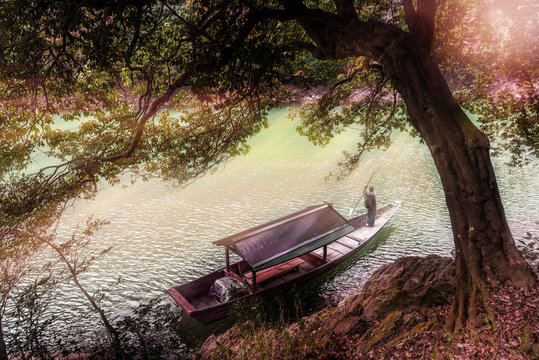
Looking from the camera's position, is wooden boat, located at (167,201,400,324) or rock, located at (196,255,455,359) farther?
wooden boat, located at (167,201,400,324)

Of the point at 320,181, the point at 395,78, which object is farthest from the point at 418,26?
the point at 320,181

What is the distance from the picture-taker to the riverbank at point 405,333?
15.8ft

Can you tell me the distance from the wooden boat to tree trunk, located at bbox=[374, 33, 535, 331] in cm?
655

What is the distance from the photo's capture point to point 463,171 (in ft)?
18.3

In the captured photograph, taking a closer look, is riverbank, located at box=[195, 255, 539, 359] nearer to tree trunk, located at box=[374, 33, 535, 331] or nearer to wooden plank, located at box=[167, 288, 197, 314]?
tree trunk, located at box=[374, 33, 535, 331]

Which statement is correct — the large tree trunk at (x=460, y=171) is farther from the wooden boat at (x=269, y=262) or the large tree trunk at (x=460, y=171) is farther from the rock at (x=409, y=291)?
the wooden boat at (x=269, y=262)

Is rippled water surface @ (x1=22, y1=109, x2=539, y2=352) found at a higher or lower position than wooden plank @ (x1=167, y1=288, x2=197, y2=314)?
higher

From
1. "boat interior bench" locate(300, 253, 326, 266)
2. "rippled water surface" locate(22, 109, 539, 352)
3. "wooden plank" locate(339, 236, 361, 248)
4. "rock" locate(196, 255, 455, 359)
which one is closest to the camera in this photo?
"rock" locate(196, 255, 455, 359)

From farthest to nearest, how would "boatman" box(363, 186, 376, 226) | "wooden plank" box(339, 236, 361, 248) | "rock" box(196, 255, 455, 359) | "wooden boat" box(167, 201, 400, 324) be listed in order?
"boatman" box(363, 186, 376, 226), "wooden plank" box(339, 236, 361, 248), "wooden boat" box(167, 201, 400, 324), "rock" box(196, 255, 455, 359)

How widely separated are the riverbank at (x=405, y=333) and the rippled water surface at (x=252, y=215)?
16.9 ft

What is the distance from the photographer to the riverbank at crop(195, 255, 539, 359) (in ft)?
15.8

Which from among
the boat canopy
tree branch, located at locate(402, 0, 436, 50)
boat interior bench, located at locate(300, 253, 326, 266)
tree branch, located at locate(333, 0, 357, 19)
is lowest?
boat interior bench, located at locate(300, 253, 326, 266)

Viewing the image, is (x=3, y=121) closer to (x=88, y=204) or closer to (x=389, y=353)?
(x=389, y=353)

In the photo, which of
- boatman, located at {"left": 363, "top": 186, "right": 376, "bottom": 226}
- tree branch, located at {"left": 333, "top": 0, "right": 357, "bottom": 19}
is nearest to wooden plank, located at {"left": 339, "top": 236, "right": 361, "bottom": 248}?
boatman, located at {"left": 363, "top": 186, "right": 376, "bottom": 226}
